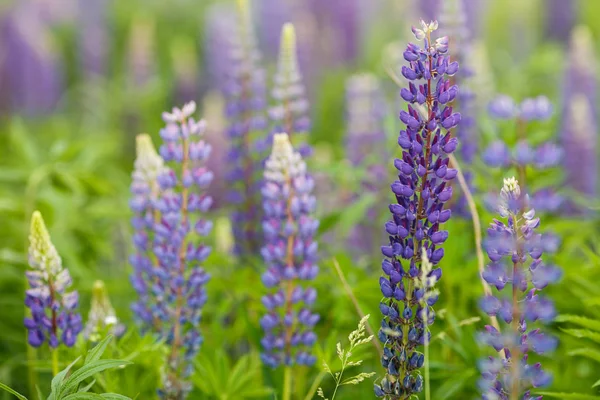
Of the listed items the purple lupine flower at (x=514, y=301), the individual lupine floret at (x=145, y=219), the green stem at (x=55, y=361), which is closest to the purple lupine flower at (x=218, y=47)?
the individual lupine floret at (x=145, y=219)

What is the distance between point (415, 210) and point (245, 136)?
1.58 m

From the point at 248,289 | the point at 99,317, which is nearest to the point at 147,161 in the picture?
the point at 99,317

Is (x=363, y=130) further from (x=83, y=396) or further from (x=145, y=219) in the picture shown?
(x=83, y=396)

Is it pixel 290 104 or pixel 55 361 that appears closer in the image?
pixel 55 361

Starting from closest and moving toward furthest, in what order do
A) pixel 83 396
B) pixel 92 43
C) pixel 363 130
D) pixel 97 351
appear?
pixel 83 396 < pixel 97 351 < pixel 363 130 < pixel 92 43

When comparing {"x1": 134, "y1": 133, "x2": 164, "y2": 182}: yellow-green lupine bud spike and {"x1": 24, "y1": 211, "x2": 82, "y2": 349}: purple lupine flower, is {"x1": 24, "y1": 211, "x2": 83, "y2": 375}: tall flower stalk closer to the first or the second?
{"x1": 24, "y1": 211, "x2": 82, "y2": 349}: purple lupine flower

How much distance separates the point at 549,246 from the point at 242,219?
178cm

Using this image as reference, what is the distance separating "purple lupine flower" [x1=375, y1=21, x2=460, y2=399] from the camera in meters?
2.25

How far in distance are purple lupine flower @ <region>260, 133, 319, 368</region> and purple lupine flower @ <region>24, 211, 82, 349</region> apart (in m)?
0.59

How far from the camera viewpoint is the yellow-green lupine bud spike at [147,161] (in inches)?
116

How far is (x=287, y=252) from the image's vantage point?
9.16 feet

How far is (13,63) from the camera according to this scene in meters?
7.61

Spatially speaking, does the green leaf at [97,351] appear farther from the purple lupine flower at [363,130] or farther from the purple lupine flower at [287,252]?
the purple lupine flower at [363,130]

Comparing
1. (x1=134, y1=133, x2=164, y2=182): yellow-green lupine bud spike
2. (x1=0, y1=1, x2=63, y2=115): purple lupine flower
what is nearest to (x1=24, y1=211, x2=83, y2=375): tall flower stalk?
(x1=134, y1=133, x2=164, y2=182): yellow-green lupine bud spike
